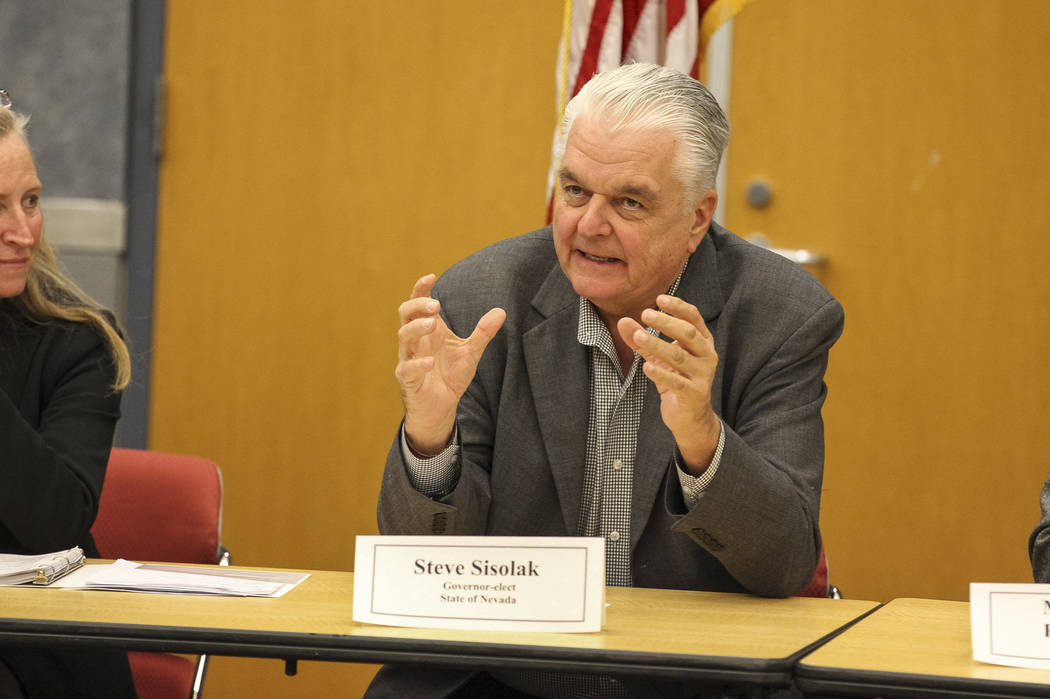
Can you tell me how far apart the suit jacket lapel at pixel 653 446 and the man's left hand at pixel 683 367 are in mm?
187

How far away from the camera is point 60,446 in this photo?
2.17m

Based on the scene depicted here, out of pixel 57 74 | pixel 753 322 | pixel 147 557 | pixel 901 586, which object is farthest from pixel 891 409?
pixel 57 74

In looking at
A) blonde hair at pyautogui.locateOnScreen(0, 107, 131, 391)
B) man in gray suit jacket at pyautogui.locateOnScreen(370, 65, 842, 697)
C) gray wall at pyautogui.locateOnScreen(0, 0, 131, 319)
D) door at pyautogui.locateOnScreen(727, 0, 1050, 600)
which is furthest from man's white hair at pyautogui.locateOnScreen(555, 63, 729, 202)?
gray wall at pyautogui.locateOnScreen(0, 0, 131, 319)

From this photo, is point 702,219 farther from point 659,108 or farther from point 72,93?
point 72,93

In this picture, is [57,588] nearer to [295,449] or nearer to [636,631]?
[636,631]

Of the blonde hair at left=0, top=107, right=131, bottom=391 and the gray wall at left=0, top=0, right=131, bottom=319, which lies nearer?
the blonde hair at left=0, top=107, right=131, bottom=391

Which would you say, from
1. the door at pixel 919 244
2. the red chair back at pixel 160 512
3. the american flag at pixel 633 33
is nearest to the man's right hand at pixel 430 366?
the red chair back at pixel 160 512

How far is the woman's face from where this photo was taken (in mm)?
2238

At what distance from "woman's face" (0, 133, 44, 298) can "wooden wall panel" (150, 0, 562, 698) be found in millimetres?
1664

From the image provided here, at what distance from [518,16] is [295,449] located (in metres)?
1.47

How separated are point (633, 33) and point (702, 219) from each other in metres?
0.95

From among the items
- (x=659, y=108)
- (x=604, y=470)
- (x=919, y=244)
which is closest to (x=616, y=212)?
(x=659, y=108)

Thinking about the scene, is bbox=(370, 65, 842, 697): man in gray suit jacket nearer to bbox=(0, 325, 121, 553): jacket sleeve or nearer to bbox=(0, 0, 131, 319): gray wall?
bbox=(0, 325, 121, 553): jacket sleeve

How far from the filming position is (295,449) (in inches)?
156
